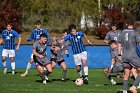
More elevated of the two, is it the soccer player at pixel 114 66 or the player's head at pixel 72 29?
the player's head at pixel 72 29

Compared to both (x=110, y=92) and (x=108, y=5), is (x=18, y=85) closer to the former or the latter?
(x=110, y=92)

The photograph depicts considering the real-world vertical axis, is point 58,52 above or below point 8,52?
above

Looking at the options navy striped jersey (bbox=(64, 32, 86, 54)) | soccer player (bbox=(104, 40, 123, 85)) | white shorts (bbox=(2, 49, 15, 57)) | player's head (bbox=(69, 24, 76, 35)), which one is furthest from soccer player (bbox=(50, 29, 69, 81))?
white shorts (bbox=(2, 49, 15, 57))

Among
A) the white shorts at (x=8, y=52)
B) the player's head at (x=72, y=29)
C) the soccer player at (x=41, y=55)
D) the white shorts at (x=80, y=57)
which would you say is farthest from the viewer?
the white shorts at (x=8, y=52)

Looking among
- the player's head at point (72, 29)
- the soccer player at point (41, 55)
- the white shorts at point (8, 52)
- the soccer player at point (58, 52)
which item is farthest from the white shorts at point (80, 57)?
the white shorts at point (8, 52)

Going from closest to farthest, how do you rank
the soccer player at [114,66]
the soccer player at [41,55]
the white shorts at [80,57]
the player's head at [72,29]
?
the soccer player at [41,55], the soccer player at [114,66], the player's head at [72,29], the white shorts at [80,57]


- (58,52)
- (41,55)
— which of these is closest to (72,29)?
(41,55)

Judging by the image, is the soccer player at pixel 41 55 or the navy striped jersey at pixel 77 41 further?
the navy striped jersey at pixel 77 41

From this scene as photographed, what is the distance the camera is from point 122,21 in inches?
1631

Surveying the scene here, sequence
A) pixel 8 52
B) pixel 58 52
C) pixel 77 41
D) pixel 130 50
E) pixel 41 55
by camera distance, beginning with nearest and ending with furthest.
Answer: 1. pixel 130 50
2. pixel 41 55
3. pixel 77 41
4. pixel 58 52
5. pixel 8 52

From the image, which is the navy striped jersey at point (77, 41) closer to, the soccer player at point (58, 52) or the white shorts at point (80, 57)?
the white shorts at point (80, 57)

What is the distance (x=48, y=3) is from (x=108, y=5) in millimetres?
6474

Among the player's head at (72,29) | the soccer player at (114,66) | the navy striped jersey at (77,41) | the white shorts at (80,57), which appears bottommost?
the soccer player at (114,66)

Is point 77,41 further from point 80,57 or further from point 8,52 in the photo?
point 8,52
